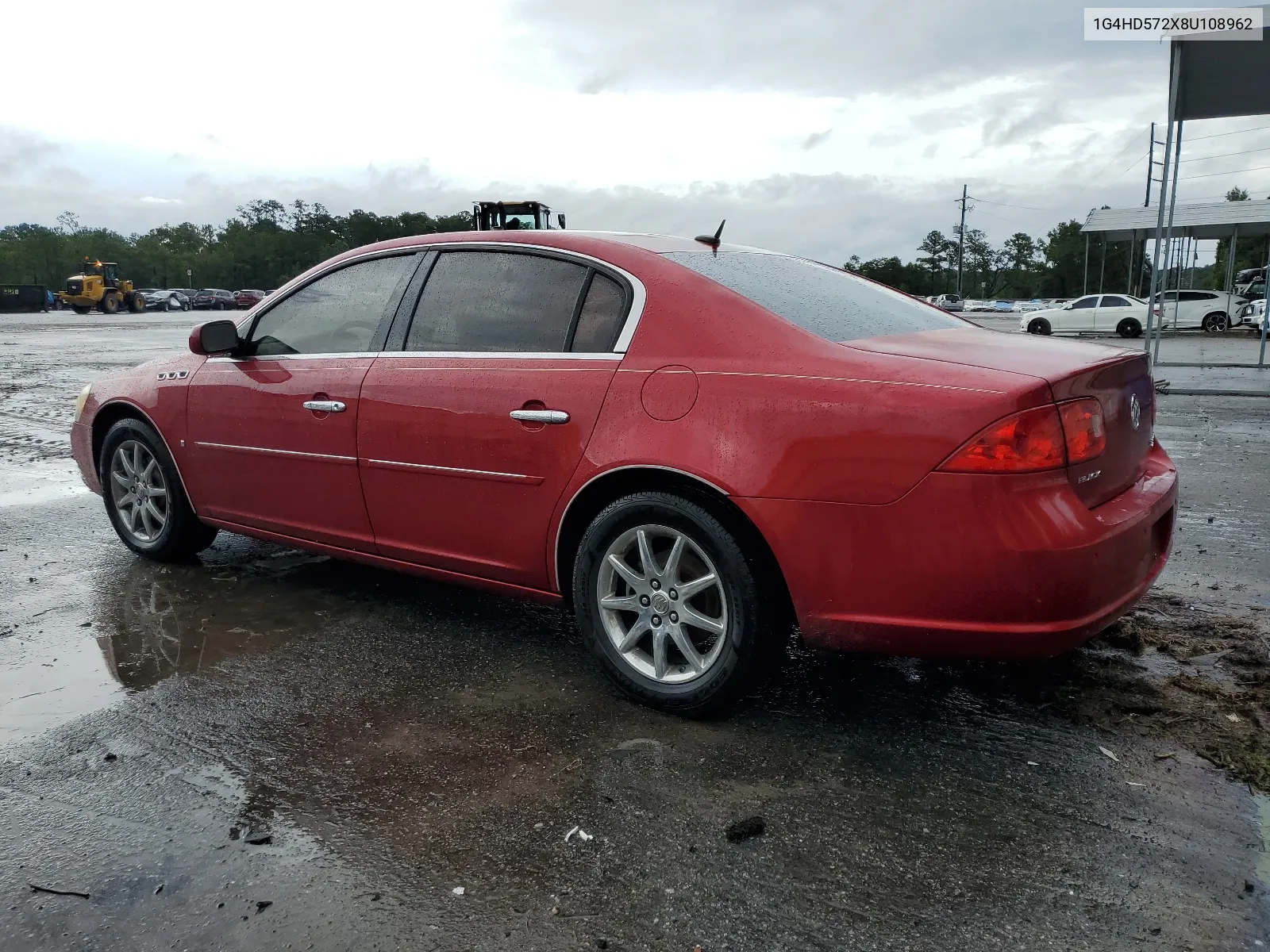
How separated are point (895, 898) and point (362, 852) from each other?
50.9 inches

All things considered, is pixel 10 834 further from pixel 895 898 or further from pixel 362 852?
pixel 895 898

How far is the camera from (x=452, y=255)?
399cm

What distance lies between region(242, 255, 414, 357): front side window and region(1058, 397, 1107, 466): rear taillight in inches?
102

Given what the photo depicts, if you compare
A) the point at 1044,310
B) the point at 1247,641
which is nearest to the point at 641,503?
the point at 1247,641

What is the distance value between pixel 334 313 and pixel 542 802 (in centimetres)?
249

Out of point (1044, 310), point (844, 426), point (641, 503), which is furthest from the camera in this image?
point (1044, 310)

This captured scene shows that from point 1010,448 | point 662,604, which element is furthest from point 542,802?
point 1010,448

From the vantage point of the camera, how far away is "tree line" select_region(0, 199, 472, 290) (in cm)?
10538

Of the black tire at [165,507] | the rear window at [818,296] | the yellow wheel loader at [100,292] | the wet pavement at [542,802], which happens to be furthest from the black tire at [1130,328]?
the yellow wheel loader at [100,292]

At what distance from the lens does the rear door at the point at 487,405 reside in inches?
134

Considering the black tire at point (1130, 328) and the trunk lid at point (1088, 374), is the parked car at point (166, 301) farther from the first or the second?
the trunk lid at point (1088, 374)

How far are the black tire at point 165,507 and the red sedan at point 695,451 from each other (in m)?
0.58

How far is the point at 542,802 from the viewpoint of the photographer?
2.72 metres

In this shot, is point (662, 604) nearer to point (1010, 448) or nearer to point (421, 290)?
point (1010, 448)
